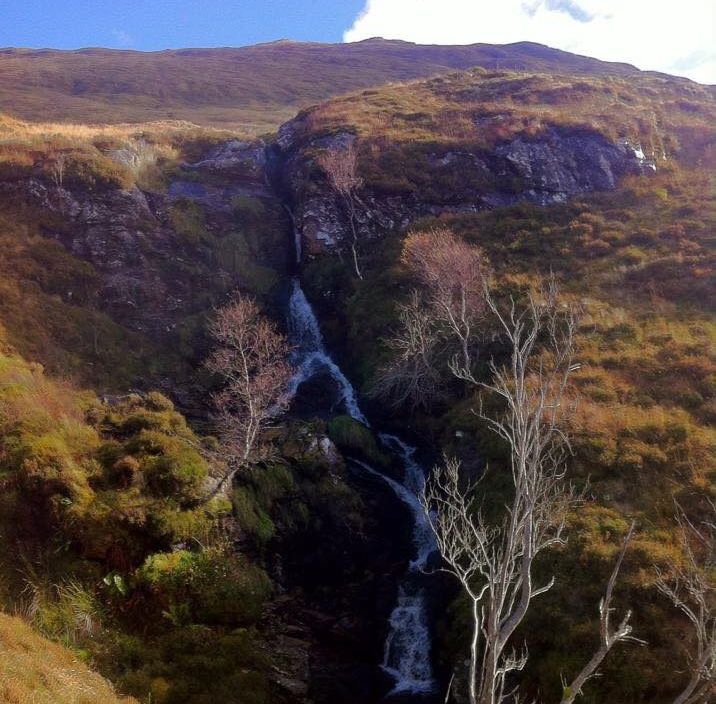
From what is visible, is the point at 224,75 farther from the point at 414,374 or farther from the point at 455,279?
the point at 414,374

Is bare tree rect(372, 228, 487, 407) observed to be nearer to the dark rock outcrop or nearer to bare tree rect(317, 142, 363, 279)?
bare tree rect(317, 142, 363, 279)

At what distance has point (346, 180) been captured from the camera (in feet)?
150

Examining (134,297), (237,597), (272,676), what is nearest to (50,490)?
(237,597)

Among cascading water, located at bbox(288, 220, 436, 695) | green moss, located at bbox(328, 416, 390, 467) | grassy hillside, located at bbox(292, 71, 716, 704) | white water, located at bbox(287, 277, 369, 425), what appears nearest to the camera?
→ grassy hillside, located at bbox(292, 71, 716, 704)

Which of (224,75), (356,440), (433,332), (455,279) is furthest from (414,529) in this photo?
(224,75)

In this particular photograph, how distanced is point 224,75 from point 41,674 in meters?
137

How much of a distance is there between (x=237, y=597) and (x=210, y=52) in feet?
562

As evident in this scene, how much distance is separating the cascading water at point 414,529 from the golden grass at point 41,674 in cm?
921

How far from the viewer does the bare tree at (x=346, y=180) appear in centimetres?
4584

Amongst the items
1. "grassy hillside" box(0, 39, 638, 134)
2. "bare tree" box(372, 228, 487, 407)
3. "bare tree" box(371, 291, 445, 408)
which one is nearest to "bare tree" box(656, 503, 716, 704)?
"bare tree" box(372, 228, 487, 407)

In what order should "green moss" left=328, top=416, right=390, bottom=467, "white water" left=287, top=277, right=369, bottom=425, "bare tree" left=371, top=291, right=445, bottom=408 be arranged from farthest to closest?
"white water" left=287, top=277, right=369, bottom=425
"bare tree" left=371, top=291, right=445, bottom=408
"green moss" left=328, top=416, right=390, bottom=467

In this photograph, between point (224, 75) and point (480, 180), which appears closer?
point (480, 180)

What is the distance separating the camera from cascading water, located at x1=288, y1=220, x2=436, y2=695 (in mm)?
18906

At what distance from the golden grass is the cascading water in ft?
30.2
